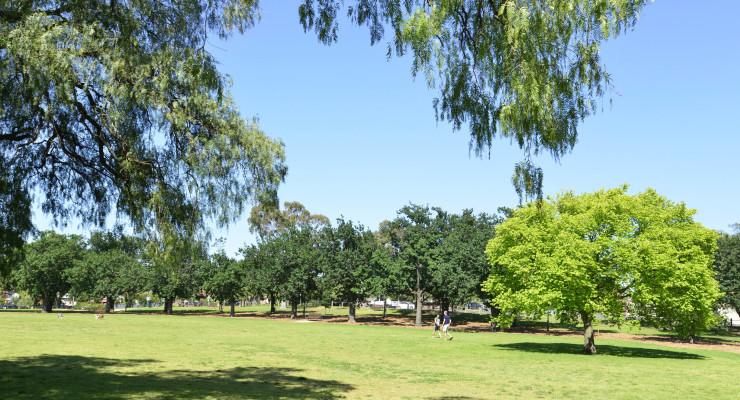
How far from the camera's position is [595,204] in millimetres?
31078

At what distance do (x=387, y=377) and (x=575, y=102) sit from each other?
14039 millimetres

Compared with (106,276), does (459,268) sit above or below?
above

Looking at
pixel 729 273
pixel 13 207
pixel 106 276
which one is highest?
pixel 729 273

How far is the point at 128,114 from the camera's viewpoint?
10875 millimetres

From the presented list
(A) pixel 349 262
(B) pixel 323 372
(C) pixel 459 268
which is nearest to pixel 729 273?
(C) pixel 459 268

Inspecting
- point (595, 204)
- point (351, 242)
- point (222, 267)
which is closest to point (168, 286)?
point (222, 267)

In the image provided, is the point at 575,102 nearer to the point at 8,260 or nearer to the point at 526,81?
the point at 526,81

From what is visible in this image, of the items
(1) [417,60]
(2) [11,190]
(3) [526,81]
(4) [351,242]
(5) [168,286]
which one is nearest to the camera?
(3) [526,81]

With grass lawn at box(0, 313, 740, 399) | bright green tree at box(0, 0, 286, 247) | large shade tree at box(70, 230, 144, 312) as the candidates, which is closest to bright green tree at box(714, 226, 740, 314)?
grass lawn at box(0, 313, 740, 399)

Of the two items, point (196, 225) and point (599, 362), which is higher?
point (196, 225)

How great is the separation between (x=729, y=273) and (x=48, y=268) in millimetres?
87397

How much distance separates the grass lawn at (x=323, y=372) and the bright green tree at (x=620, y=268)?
107 inches

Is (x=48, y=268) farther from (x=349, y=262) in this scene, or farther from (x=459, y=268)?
(x=459, y=268)

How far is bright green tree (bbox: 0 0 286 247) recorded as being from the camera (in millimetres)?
10070
